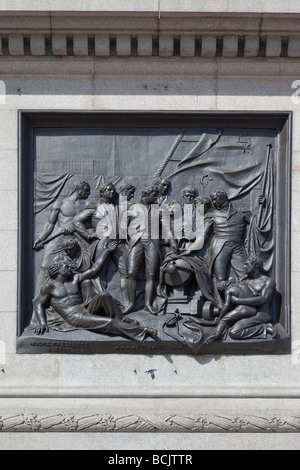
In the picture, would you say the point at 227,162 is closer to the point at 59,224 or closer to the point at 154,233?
the point at 154,233

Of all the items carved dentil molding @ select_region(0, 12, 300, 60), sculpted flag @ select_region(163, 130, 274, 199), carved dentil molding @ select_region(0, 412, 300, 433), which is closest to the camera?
carved dentil molding @ select_region(0, 412, 300, 433)

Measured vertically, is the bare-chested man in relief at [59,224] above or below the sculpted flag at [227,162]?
below

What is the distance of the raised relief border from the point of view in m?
11.4

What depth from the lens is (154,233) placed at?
37.9 ft

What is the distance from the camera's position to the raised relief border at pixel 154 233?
11375 millimetres

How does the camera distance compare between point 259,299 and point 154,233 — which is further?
point 154,233

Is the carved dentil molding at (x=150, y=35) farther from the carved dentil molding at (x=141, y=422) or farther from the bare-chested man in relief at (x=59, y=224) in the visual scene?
the carved dentil molding at (x=141, y=422)

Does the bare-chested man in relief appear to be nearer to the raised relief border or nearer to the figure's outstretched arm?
the raised relief border

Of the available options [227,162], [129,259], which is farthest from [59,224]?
[227,162]

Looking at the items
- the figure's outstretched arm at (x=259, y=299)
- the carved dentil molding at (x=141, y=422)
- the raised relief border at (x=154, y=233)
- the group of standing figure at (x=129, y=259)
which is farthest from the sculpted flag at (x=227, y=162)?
the carved dentil molding at (x=141, y=422)

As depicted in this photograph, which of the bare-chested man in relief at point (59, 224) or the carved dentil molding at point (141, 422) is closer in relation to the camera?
the carved dentil molding at point (141, 422)

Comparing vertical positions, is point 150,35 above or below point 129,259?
above

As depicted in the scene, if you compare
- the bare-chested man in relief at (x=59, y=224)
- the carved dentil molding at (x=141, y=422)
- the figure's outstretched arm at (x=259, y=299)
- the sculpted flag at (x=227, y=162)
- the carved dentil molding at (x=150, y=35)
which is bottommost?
the carved dentil molding at (x=141, y=422)

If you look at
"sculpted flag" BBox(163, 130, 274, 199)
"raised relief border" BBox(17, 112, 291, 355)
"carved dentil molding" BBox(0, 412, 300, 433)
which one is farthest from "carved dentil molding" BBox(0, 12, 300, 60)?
"carved dentil molding" BBox(0, 412, 300, 433)
